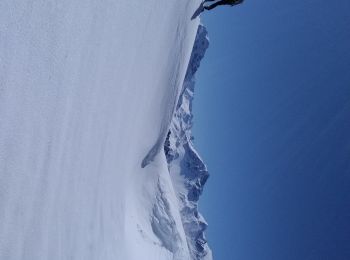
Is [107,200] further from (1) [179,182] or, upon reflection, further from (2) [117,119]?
(1) [179,182]

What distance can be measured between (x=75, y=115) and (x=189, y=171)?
20633mm

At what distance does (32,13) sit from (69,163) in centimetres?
173

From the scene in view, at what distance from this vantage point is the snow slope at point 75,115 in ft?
8.98

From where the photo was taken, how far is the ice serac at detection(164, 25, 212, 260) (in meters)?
21.2

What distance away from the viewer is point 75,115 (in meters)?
3.83

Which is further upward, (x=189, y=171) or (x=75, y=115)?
(x=75, y=115)

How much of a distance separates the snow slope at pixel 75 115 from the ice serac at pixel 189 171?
13.5 metres

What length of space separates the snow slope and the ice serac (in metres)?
13.5

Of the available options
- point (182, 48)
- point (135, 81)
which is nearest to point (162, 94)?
point (182, 48)

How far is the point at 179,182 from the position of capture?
23312 millimetres

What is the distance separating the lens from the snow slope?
274cm

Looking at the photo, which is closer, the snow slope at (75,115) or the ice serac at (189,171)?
the snow slope at (75,115)

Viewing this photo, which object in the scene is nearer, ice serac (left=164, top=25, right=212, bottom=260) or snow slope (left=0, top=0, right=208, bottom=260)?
snow slope (left=0, top=0, right=208, bottom=260)

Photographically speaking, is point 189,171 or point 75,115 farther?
point 189,171
